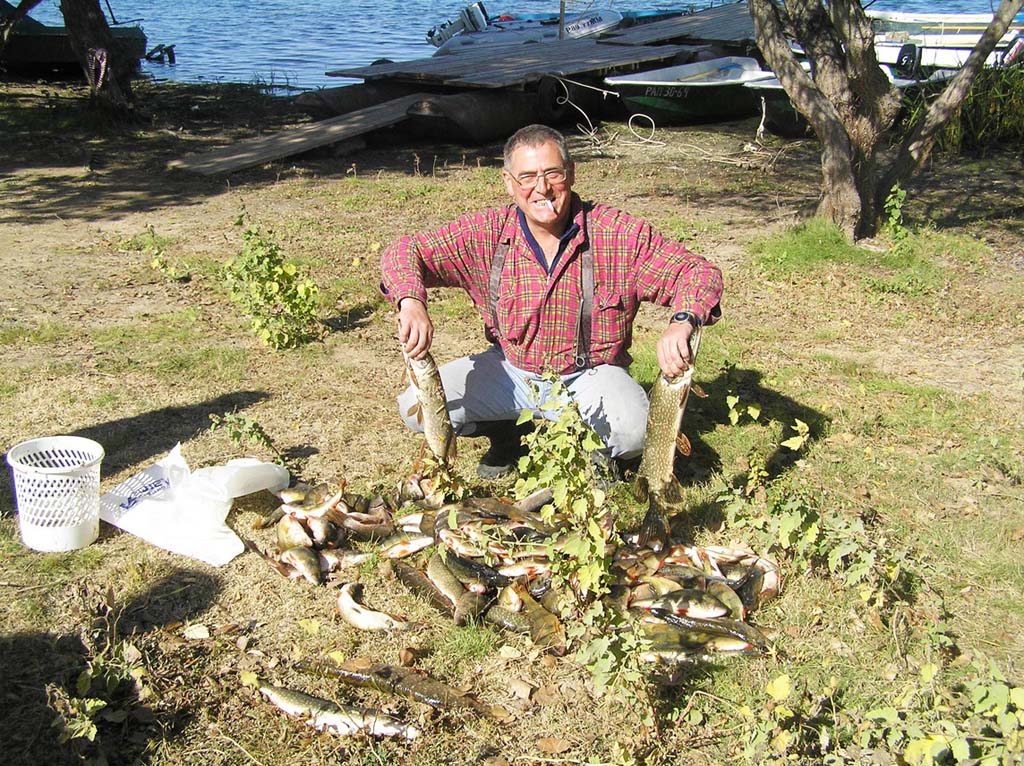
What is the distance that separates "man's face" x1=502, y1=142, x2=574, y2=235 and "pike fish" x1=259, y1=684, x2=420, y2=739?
2.35 metres

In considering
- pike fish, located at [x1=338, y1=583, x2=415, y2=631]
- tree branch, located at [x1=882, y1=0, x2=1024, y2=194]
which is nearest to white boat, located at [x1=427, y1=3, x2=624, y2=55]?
tree branch, located at [x1=882, y1=0, x2=1024, y2=194]

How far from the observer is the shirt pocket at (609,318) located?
16.2 ft

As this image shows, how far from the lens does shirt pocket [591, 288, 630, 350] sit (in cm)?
494

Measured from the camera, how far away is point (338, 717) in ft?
12.1

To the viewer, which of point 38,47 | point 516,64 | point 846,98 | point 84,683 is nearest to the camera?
point 84,683

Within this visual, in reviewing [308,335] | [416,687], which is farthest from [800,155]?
[416,687]

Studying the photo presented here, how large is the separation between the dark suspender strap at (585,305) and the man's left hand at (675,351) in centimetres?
66

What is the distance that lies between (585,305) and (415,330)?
0.89 meters

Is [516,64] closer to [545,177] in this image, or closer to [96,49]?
[96,49]

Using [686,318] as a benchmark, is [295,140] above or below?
below

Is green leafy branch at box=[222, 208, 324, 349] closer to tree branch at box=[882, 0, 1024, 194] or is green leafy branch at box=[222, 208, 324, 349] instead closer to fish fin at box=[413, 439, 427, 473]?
fish fin at box=[413, 439, 427, 473]

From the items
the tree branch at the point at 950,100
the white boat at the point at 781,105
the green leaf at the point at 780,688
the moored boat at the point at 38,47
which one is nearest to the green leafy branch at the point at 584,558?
the green leaf at the point at 780,688

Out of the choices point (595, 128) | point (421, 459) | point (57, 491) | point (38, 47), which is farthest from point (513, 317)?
point (38, 47)

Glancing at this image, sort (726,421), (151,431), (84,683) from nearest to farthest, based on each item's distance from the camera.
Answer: (84,683), (151,431), (726,421)
